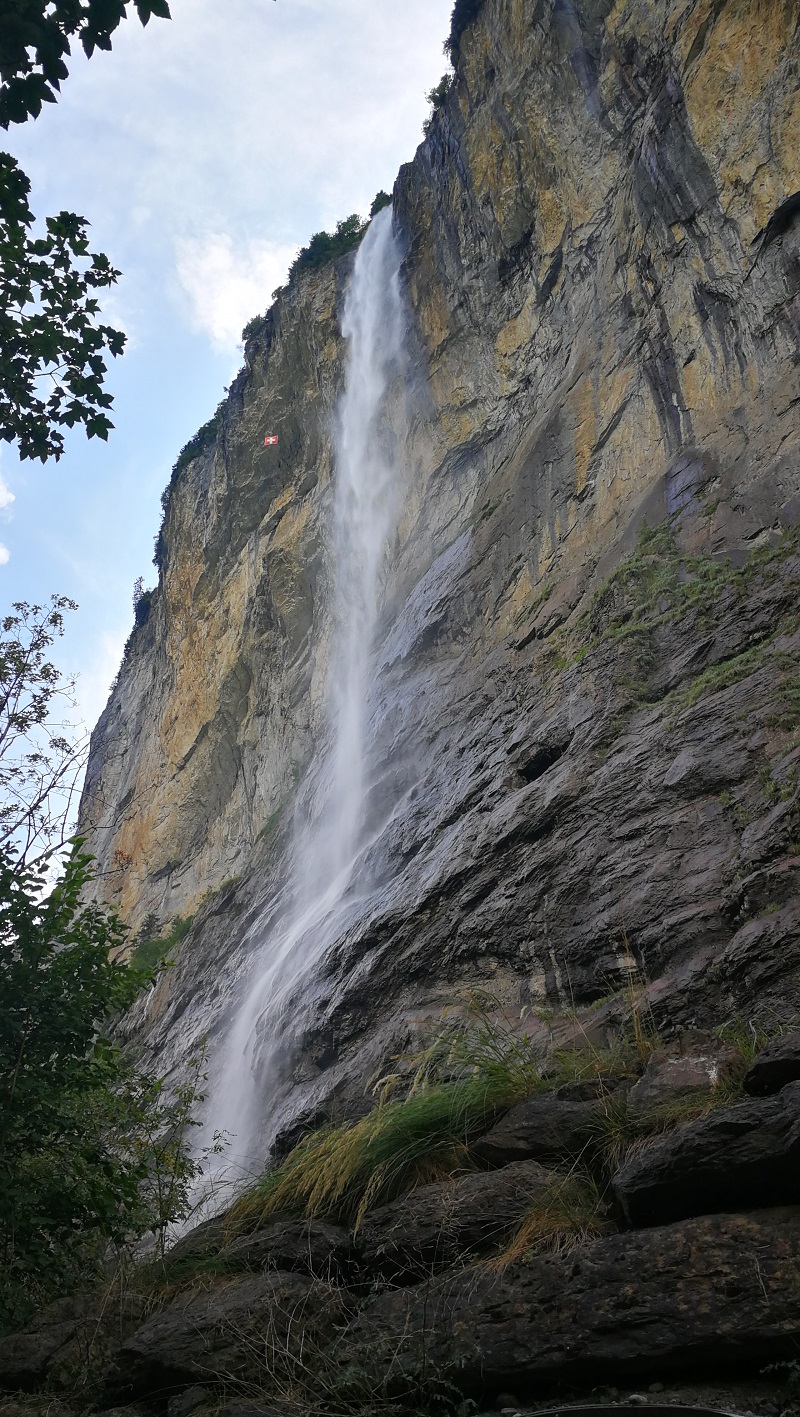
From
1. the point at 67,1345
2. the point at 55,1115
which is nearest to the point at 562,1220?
the point at 67,1345

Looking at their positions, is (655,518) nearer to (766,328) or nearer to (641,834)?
(766,328)

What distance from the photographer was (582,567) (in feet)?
38.9

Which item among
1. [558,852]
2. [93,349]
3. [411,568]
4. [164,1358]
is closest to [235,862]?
[411,568]

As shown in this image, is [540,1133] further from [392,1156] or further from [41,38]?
[41,38]

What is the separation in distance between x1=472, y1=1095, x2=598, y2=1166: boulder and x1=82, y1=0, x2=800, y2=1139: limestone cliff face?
4.19 ft

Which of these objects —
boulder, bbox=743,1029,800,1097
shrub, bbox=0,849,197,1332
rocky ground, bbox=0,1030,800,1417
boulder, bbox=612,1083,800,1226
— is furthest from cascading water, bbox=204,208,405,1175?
boulder, bbox=743,1029,800,1097

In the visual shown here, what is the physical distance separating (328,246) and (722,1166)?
27325 mm

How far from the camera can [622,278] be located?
13352 mm

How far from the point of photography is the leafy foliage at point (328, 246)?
87.7ft

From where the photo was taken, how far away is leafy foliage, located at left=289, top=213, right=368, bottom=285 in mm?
26719

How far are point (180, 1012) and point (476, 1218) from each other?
14.3 metres

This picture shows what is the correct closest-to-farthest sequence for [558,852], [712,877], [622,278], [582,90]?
[712,877] < [558,852] < [622,278] < [582,90]

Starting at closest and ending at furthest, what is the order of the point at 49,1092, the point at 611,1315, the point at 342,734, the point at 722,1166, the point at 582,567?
the point at 611,1315 → the point at 722,1166 → the point at 49,1092 → the point at 582,567 → the point at 342,734

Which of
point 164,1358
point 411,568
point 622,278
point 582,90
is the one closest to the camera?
point 164,1358
